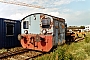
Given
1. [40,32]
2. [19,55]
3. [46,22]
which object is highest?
[46,22]

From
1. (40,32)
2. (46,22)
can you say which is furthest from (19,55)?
(46,22)

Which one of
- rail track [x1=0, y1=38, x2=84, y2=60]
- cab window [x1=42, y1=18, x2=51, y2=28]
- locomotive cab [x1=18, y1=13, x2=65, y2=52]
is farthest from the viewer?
cab window [x1=42, y1=18, x2=51, y2=28]

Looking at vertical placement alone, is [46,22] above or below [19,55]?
above

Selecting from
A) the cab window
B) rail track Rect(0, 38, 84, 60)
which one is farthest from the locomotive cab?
rail track Rect(0, 38, 84, 60)

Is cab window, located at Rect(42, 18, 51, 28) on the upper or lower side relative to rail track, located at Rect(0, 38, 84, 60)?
upper

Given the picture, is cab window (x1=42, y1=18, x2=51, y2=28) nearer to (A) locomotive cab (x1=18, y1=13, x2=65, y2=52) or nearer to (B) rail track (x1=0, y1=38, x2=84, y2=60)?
(A) locomotive cab (x1=18, y1=13, x2=65, y2=52)

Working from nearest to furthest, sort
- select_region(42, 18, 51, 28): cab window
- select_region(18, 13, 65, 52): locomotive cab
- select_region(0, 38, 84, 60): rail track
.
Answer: select_region(0, 38, 84, 60): rail track < select_region(18, 13, 65, 52): locomotive cab < select_region(42, 18, 51, 28): cab window

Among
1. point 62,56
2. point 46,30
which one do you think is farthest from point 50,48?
point 62,56

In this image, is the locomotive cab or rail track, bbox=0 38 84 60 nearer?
rail track, bbox=0 38 84 60

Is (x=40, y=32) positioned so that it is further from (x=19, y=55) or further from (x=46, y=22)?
(x=19, y=55)

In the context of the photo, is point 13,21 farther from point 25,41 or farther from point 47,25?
point 47,25

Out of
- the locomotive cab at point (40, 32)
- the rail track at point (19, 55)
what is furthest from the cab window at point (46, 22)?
the rail track at point (19, 55)

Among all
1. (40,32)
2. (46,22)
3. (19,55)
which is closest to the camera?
(19,55)

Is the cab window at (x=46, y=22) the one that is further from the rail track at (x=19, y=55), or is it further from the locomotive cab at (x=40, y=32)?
the rail track at (x=19, y=55)
